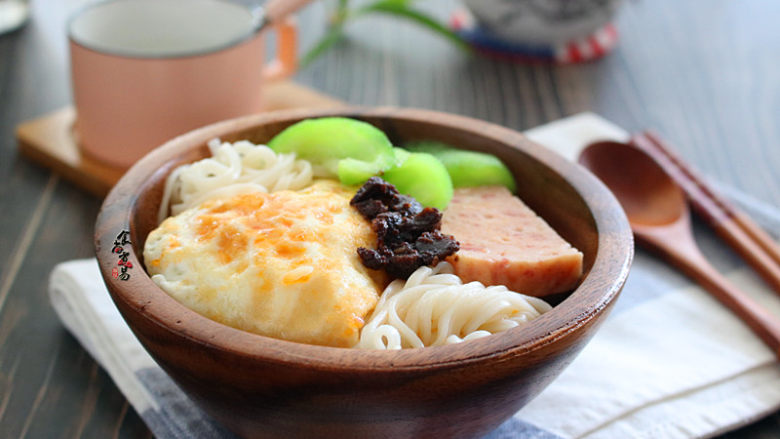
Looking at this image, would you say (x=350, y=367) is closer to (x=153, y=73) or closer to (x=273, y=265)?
(x=273, y=265)

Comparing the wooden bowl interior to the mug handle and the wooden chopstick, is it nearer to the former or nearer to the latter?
the wooden chopstick

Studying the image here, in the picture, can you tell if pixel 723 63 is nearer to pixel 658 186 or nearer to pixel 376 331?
pixel 658 186

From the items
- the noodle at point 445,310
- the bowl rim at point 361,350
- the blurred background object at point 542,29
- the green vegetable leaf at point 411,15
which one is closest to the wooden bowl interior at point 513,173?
the bowl rim at point 361,350

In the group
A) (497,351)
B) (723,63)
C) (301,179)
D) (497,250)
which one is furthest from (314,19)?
(497,351)

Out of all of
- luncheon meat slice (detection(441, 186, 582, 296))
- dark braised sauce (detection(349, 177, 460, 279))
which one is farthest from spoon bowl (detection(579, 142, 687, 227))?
dark braised sauce (detection(349, 177, 460, 279))

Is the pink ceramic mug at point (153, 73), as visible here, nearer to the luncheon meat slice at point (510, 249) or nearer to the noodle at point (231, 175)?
the noodle at point (231, 175)

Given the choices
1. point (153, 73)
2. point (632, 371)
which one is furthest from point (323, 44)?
point (632, 371)
